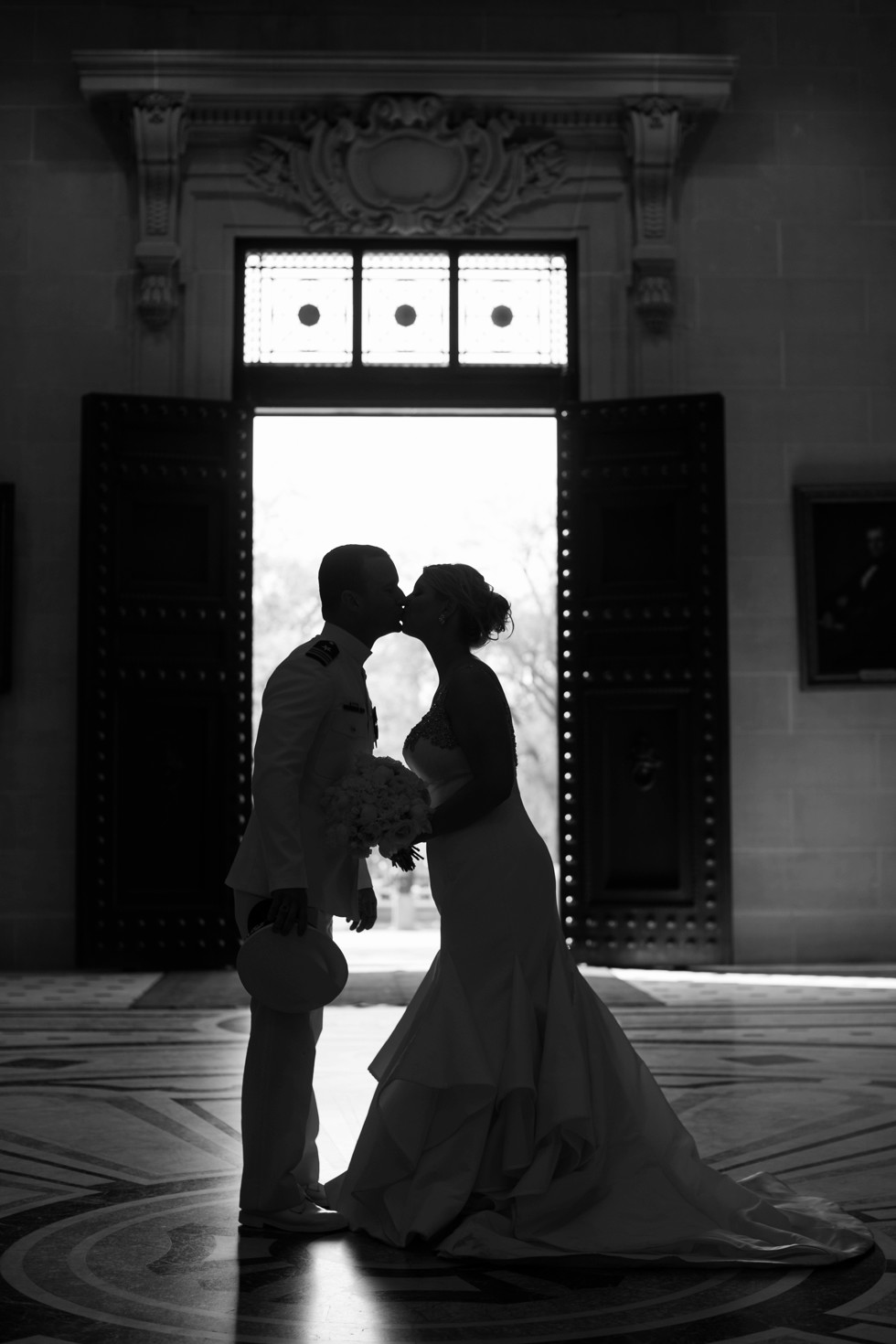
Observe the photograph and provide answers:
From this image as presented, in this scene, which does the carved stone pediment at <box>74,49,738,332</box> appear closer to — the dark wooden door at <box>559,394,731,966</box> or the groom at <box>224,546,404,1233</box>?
the dark wooden door at <box>559,394,731,966</box>

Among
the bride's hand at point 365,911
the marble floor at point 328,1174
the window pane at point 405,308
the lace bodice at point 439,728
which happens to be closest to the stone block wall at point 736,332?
the window pane at point 405,308

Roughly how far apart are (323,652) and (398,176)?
7187 mm

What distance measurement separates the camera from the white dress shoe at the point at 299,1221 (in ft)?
12.1

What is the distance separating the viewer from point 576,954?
31.8 ft

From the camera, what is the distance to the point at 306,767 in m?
3.84

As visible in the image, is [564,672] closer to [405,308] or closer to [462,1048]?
[405,308]

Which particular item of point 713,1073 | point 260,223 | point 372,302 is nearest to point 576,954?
point 713,1073

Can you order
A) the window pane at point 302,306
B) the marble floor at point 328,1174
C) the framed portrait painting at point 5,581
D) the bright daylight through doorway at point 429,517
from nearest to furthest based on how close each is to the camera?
the marble floor at point 328,1174 → the framed portrait painting at point 5,581 → the window pane at point 302,306 → the bright daylight through doorway at point 429,517

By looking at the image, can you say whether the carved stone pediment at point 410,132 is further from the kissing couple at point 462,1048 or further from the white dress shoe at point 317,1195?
the white dress shoe at point 317,1195

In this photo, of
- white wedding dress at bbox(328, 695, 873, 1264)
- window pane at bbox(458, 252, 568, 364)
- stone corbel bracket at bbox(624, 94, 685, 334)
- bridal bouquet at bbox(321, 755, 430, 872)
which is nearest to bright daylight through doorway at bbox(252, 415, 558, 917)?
window pane at bbox(458, 252, 568, 364)

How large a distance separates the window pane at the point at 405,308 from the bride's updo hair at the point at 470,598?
6.64m

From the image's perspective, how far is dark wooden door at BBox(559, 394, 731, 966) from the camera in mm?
9703

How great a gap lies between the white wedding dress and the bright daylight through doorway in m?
21.6

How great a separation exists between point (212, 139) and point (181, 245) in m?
0.77
